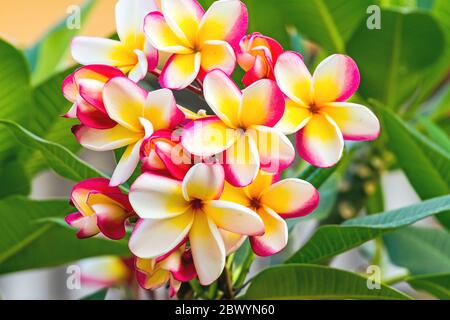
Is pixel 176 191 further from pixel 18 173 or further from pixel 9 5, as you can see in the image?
pixel 9 5

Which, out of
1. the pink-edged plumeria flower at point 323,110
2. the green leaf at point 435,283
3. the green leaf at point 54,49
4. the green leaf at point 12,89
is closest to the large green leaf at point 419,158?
the green leaf at point 435,283

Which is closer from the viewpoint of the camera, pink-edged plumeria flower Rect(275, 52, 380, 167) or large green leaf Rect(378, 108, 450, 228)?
pink-edged plumeria flower Rect(275, 52, 380, 167)

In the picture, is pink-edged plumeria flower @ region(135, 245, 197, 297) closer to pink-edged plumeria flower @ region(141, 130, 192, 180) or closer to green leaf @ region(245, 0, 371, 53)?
pink-edged plumeria flower @ region(141, 130, 192, 180)

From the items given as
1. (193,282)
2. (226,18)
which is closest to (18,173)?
(193,282)

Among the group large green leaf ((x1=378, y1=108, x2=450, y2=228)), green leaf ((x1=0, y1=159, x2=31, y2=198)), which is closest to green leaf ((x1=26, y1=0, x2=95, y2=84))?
green leaf ((x1=0, y1=159, x2=31, y2=198))

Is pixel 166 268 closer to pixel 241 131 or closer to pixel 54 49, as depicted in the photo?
pixel 241 131
